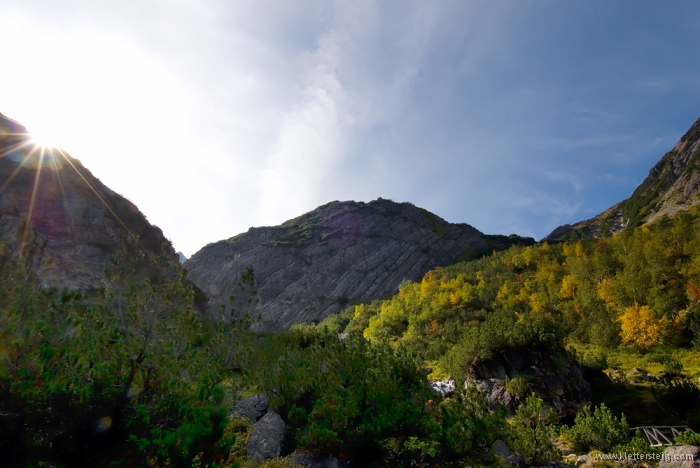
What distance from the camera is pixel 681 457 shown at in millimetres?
12719

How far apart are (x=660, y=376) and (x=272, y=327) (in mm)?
76341

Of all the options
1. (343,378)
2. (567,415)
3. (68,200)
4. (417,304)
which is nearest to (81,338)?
(343,378)

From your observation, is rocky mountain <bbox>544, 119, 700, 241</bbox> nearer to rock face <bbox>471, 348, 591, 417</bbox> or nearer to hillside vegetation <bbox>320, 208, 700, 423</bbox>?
hillside vegetation <bbox>320, 208, 700, 423</bbox>

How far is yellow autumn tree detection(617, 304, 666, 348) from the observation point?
3462cm

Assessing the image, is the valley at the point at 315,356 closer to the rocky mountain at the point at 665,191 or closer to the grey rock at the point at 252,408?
the grey rock at the point at 252,408

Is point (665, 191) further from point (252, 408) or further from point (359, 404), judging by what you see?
point (359, 404)

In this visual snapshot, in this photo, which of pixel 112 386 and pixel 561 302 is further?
pixel 561 302

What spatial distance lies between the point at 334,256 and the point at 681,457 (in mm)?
94762

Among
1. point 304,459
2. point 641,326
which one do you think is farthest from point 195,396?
point 641,326

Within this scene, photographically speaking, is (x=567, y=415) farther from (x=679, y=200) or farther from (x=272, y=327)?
(x=679, y=200)

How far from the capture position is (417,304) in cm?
5903

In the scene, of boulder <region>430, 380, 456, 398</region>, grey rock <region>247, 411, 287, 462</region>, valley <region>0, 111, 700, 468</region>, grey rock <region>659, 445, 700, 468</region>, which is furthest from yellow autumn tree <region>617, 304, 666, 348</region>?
grey rock <region>247, 411, 287, 462</region>

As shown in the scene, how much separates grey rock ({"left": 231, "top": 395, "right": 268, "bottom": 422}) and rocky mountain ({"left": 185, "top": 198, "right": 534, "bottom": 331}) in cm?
7232

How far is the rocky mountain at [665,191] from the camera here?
100 meters
